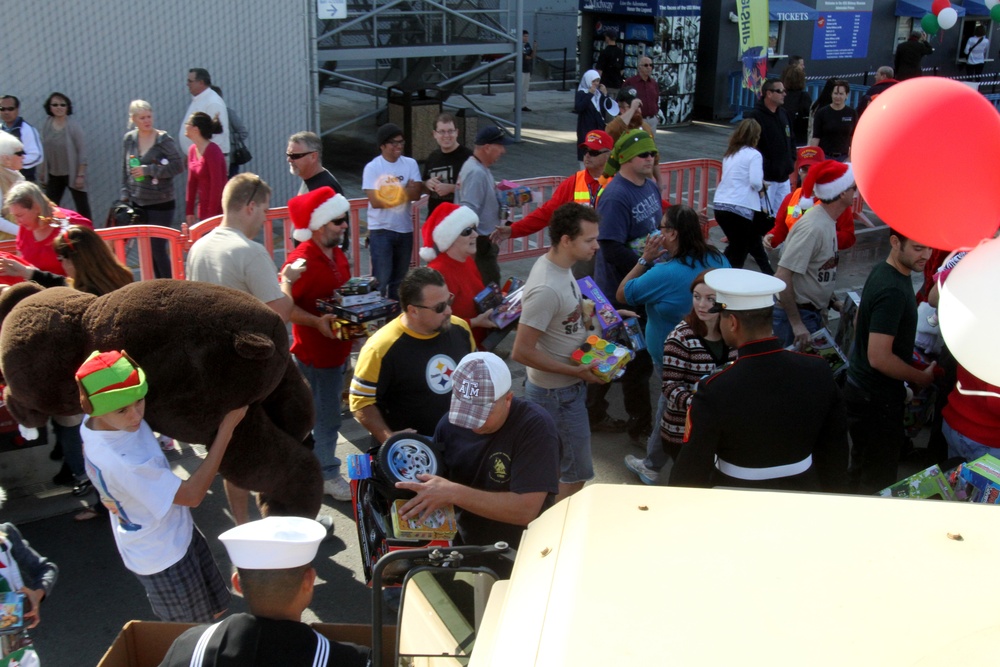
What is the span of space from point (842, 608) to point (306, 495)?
2.88 meters

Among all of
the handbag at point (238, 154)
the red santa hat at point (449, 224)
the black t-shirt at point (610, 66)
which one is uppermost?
the black t-shirt at point (610, 66)

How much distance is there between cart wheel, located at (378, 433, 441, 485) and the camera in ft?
11.6

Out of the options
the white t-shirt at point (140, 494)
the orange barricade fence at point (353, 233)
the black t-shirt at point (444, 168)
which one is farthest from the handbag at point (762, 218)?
the white t-shirt at point (140, 494)

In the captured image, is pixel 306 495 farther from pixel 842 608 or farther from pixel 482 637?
pixel 842 608

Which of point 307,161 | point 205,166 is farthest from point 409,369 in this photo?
point 205,166

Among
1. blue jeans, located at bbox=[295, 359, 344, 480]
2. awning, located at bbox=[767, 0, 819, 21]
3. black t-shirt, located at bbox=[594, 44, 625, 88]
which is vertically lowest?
blue jeans, located at bbox=[295, 359, 344, 480]

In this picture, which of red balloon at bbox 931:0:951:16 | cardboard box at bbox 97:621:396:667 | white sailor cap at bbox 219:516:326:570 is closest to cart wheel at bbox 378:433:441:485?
cardboard box at bbox 97:621:396:667

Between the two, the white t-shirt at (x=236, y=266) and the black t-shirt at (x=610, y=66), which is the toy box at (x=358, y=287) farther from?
the black t-shirt at (x=610, y=66)

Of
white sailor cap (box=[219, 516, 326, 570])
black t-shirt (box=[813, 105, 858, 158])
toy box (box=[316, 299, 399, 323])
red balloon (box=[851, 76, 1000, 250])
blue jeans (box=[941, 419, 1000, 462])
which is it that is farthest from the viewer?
black t-shirt (box=[813, 105, 858, 158])

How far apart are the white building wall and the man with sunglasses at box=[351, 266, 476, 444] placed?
6515mm

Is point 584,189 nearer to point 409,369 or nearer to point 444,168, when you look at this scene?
point 444,168

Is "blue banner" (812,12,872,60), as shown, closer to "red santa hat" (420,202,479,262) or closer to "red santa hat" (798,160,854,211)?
"red santa hat" (798,160,854,211)

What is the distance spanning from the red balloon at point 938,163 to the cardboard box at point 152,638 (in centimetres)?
207

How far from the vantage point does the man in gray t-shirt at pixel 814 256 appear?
5.99 meters
